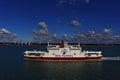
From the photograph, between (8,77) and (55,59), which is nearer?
(8,77)

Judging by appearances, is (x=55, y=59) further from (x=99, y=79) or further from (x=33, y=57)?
(x=99, y=79)

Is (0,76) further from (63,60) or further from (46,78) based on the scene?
(63,60)

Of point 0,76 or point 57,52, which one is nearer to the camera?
point 0,76

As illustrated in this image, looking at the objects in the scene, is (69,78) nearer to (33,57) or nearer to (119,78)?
(119,78)

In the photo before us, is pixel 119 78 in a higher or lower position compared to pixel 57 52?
lower

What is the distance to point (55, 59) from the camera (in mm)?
121688

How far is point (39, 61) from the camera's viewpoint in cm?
12112

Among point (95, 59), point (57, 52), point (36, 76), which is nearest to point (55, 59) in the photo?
point (57, 52)

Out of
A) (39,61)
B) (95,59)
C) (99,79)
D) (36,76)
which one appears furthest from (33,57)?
(99,79)

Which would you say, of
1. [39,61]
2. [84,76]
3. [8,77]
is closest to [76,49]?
[39,61]

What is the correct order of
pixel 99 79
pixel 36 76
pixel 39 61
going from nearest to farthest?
pixel 99 79 < pixel 36 76 < pixel 39 61

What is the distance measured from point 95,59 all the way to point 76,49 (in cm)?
1136

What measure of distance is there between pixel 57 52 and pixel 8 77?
160ft

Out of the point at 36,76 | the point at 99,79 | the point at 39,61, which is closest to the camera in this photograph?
the point at 99,79
